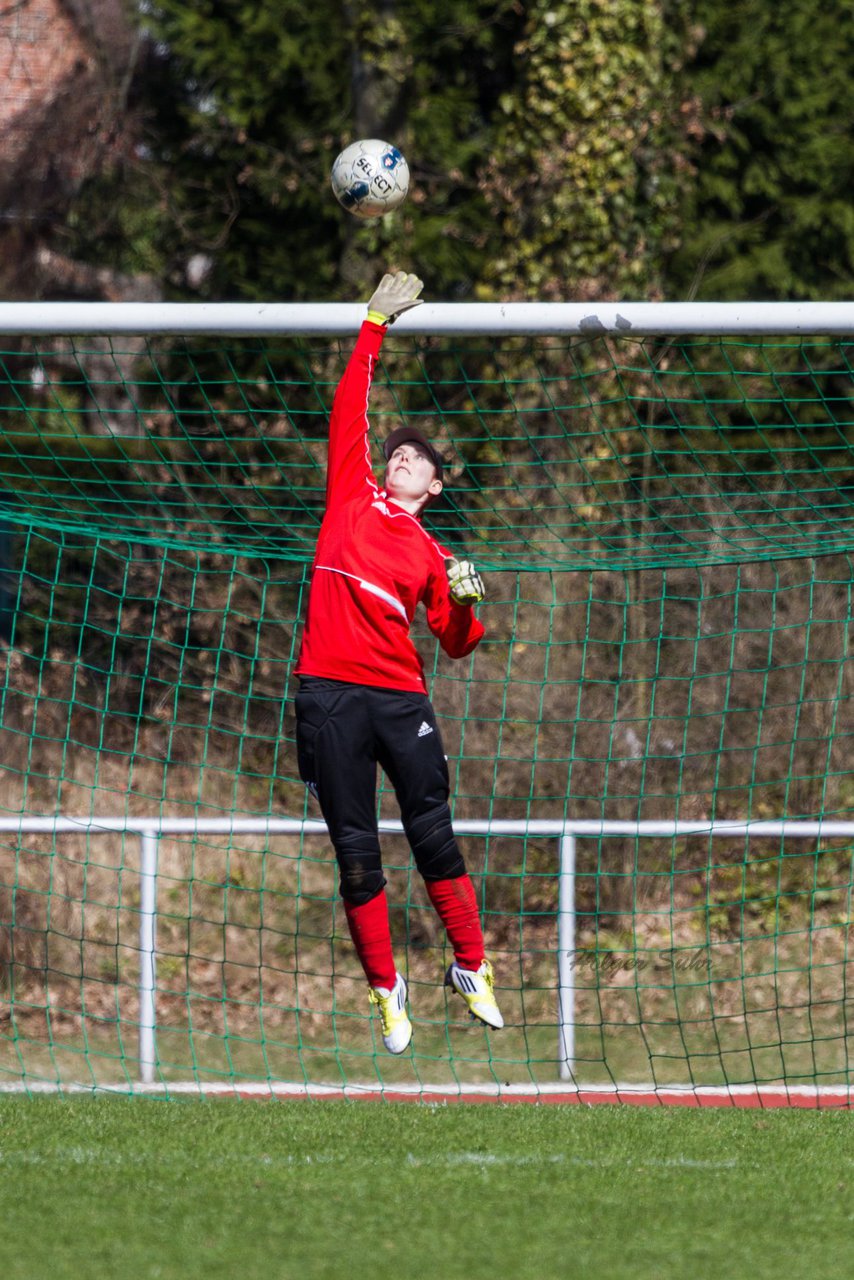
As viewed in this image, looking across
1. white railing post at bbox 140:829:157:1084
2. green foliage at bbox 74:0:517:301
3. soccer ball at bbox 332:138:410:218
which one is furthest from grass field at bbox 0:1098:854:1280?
green foliage at bbox 74:0:517:301

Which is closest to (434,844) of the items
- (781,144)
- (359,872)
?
(359,872)

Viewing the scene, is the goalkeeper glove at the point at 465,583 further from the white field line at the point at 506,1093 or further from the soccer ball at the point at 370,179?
the white field line at the point at 506,1093

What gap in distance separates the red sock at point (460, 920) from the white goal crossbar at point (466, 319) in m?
1.81

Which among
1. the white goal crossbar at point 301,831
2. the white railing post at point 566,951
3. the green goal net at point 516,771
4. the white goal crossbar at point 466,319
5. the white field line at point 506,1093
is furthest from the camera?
the green goal net at point 516,771

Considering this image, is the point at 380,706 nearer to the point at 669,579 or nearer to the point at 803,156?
the point at 669,579

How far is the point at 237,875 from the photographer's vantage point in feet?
29.4

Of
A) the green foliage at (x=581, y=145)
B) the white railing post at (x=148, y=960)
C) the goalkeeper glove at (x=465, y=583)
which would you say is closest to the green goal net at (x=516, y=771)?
the white railing post at (x=148, y=960)

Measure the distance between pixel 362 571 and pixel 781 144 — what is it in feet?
33.7

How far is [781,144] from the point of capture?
13828 mm

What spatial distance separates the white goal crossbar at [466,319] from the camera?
17.2 ft

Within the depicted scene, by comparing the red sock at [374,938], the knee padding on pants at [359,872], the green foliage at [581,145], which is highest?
the green foliage at [581,145]

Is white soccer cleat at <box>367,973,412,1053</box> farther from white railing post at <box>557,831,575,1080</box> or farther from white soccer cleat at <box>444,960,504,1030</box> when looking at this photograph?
white railing post at <box>557,831,575,1080</box>

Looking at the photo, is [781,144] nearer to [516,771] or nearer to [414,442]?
[516,771]

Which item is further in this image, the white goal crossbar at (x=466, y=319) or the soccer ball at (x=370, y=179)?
the white goal crossbar at (x=466, y=319)
